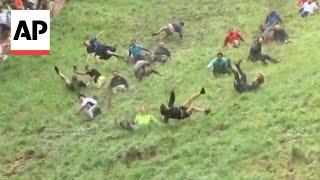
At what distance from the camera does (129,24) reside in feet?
100

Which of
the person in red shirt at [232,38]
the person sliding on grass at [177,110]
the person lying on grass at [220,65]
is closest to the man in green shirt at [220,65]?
the person lying on grass at [220,65]

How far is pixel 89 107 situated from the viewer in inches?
903

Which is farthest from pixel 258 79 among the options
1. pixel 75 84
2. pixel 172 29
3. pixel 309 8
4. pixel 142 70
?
pixel 172 29

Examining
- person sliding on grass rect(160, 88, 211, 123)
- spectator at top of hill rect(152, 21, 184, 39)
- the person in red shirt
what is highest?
spectator at top of hill rect(152, 21, 184, 39)

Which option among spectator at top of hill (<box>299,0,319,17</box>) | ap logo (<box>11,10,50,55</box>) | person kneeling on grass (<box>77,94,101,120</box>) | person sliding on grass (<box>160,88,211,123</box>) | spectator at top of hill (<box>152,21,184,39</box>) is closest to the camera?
person sliding on grass (<box>160,88,211,123</box>)

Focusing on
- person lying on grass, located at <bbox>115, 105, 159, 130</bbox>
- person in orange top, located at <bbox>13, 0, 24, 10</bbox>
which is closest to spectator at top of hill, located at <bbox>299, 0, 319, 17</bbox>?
person lying on grass, located at <bbox>115, 105, 159, 130</bbox>

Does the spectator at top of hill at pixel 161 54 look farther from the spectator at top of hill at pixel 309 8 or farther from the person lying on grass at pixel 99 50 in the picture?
the spectator at top of hill at pixel 309 8

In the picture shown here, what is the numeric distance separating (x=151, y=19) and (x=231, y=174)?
1544 centimetres

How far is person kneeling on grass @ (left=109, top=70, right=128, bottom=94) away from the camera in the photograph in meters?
24.2

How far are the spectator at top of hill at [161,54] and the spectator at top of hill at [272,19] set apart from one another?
4079mm

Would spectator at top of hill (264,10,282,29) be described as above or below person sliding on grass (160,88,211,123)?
above

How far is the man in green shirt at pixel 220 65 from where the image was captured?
23422mm

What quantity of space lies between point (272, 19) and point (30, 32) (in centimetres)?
944

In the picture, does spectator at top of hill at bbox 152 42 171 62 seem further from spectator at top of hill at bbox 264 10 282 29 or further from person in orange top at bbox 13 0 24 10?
Answer: person in orange top at bbox 13 0 24 10
